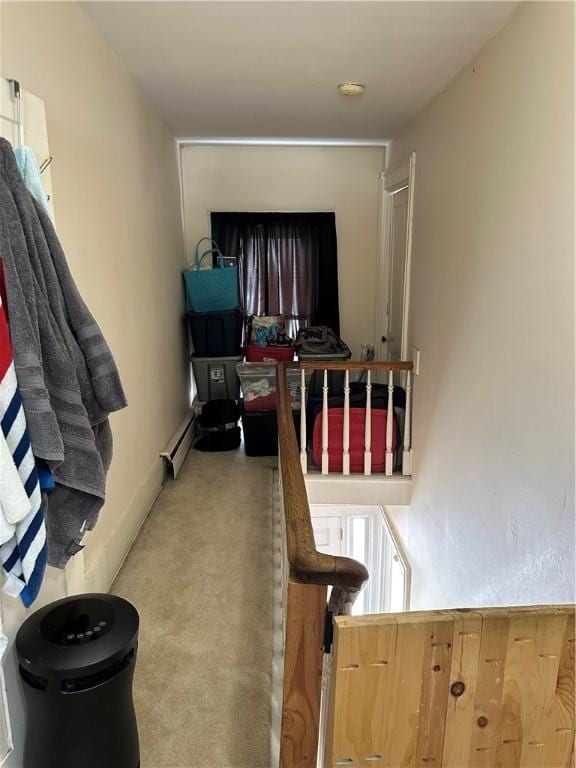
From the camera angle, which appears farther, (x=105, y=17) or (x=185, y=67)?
(x=185, y=67)

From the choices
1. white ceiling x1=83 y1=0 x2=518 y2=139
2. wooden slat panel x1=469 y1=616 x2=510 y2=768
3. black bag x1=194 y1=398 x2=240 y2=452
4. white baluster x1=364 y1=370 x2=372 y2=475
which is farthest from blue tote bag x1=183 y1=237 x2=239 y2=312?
Answer: wooden slat panel x1=469 y1=616 x2=510 y2=768

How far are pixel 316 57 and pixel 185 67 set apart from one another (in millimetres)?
652

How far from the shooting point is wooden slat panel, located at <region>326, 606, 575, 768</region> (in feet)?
3.57

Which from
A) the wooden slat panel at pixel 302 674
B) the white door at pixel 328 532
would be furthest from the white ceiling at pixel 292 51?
the white door at pixel 328 532

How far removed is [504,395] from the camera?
86.3 inches

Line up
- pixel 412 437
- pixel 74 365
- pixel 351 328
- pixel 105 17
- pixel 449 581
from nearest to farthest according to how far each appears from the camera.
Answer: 1. pixel 74 365
2. pixel 105 17
3. pixel 449 581
4. pixel 412 437
5. pixel 351 328

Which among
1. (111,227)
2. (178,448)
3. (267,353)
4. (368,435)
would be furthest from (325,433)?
(111,227)

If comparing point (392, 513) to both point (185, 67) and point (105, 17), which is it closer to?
point (185, 67)

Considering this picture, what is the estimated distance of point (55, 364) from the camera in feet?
4.22

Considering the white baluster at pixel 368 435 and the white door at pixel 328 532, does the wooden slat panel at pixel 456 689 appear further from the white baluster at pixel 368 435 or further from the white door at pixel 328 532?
the white door at pixel 328 532

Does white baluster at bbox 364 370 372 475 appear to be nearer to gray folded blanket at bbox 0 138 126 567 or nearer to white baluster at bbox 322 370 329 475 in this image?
white baluster at bbox 322 370 329 475

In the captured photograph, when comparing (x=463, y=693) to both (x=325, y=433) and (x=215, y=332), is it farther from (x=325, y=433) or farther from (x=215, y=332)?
(x=215, y=332)

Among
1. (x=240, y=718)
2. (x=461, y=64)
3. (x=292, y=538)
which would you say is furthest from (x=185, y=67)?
(x=240, y=718)

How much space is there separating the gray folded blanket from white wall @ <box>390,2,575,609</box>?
1.43 meters
